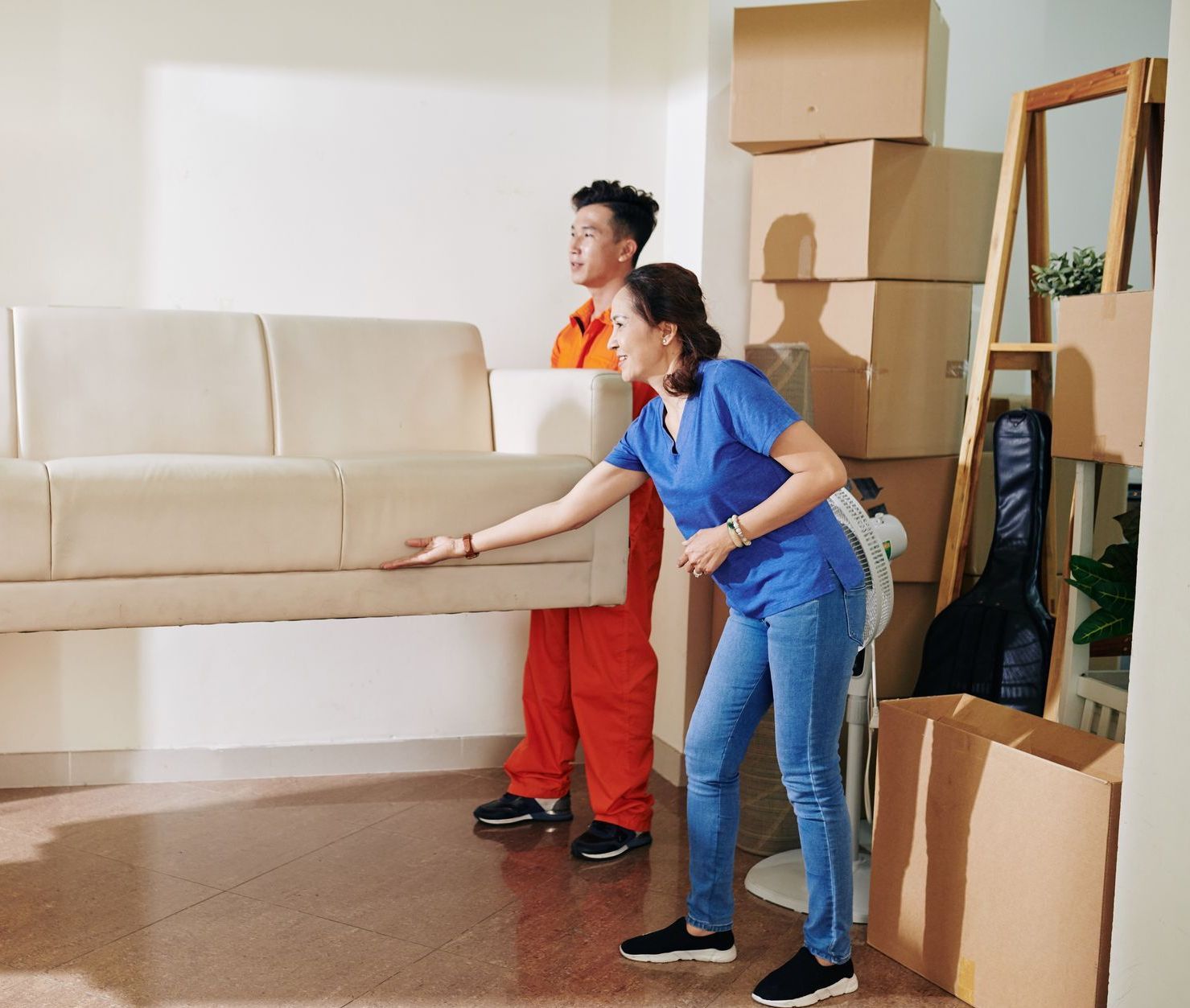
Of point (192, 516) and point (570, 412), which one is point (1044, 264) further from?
point (192, 516)

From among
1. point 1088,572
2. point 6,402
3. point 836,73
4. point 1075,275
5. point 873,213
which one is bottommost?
point 1088,572

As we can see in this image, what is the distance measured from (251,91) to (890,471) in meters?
1.72

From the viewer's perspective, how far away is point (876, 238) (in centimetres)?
269

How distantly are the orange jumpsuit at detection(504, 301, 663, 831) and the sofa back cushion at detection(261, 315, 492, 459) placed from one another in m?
0.27

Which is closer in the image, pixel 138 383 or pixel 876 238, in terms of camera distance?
pixel 138 383

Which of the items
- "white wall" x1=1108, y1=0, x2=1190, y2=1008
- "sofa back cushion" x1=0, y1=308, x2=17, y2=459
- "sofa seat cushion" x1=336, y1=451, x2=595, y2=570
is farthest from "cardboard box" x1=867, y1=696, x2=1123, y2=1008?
"sofa back cushion" x1=0, y1=308, x2=17, y2=459

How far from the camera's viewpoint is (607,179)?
10.4ft

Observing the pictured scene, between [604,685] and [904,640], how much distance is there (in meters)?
0.75

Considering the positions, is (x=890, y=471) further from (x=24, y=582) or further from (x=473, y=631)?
(x=24, y=582)

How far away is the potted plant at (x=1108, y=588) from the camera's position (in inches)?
92.9

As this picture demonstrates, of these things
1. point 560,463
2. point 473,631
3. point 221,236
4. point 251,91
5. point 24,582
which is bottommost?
point 473,631

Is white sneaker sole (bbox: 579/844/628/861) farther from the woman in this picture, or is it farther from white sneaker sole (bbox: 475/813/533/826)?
the woman

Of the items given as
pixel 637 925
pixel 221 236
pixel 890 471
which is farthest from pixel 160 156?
pixel 637 925

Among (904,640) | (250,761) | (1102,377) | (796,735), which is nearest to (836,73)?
(1102,377)
